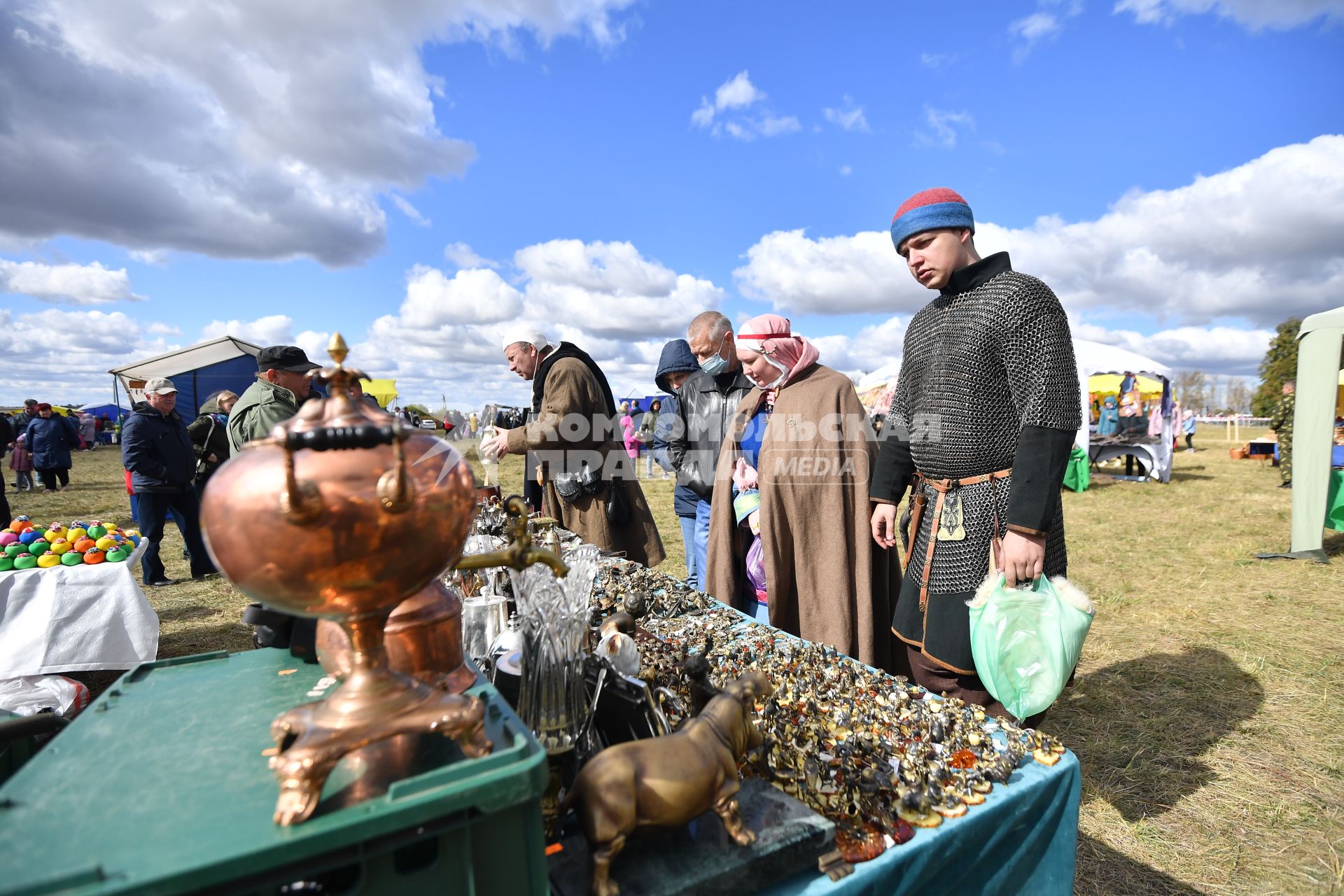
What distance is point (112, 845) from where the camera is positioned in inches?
24.1

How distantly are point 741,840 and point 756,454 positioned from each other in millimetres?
2369

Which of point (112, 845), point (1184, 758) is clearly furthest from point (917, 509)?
point (112, 845)

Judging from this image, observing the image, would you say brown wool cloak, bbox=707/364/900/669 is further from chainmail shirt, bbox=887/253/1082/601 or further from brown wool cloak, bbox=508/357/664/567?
brown wool cloak, bbox=508/357/664/567

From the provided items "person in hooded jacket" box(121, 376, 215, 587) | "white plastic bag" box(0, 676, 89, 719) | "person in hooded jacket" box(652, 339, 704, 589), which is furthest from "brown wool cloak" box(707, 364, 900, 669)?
"person in hooded jacket" box(121, 376, 215, 587)

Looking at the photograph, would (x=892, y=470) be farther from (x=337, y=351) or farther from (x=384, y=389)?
(x=384, y=389)

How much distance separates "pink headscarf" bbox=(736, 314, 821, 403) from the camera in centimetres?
293

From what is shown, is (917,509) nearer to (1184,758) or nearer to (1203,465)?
(1184,758)

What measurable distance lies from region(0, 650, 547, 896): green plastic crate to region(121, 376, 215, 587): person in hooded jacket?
18.0ft

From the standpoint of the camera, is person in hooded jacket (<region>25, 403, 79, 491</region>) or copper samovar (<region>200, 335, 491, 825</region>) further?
person in hooded jacket (<region>25, 403, 79, 491</region>)

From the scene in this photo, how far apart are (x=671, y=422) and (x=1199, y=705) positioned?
326cm

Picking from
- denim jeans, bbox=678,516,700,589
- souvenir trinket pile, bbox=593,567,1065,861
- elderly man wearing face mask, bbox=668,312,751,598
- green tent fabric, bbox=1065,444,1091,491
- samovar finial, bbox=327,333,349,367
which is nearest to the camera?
samovar finial, bbox=327,333,349,367

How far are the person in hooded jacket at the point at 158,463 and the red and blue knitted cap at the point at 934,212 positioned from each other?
5.72m

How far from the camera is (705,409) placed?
12.8ft

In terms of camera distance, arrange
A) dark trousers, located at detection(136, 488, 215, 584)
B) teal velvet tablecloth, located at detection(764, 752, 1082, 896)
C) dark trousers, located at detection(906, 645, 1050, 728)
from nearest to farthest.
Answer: teal velvet tablecloth, located at detection(764, 752, 1082, 896)
dark trousers, located at detection(906, 645, 1050, 728)
dark trousers, located at detection(136, 488, 215, 584)
